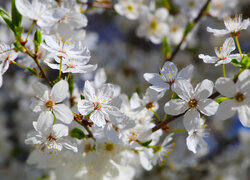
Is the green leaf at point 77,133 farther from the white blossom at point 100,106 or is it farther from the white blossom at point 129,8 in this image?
the white blossom at point 129,8

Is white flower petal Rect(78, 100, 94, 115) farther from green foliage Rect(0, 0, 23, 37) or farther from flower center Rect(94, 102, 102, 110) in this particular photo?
green foliage Rect(0, 0, 23, 37)

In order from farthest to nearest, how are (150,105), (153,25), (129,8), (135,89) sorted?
(135,89)
(153,25)
(129,8)
(150,105)

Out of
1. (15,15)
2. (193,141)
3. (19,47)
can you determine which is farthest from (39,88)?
(193,141)

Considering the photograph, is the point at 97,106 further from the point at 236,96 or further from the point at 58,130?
the point at 236,96

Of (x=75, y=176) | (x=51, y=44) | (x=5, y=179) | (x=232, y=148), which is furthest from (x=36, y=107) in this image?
(x=232, y=148)

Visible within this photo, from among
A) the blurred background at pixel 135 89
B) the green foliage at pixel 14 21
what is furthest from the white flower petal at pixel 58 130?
the blurred background at pixel 135 89

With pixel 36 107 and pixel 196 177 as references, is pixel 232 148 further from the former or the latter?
pixel 36 107
